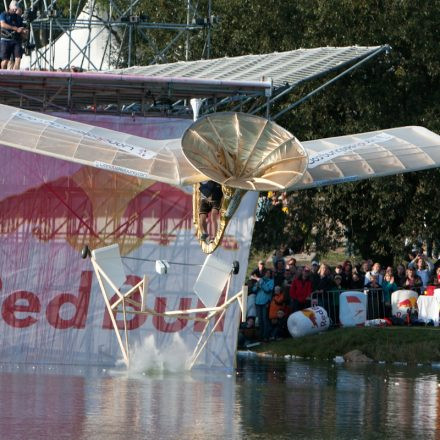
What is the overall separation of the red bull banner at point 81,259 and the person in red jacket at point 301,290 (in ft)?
13.8

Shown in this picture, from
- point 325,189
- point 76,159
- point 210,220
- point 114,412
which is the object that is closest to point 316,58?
point 210,220

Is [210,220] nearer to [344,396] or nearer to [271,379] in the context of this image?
[271,379]

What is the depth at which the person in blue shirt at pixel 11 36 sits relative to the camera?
85.5 ft

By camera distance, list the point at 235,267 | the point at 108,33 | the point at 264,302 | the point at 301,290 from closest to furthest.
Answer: the point at 235,267
the point at 264,302
the point at 301,290
the point at 108,33

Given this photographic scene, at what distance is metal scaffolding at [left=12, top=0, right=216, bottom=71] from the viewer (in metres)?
32.7

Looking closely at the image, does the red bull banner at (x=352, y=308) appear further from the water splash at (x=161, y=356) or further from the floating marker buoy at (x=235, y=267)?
the floating marker buoy at (x=235, y=267)

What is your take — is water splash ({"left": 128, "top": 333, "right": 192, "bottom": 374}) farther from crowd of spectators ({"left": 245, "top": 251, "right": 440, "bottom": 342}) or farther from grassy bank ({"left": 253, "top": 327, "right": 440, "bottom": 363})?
crowd of spectators ({"left": 245, "top": 251, "right": 440, "bottom": 342})

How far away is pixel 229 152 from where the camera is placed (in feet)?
66.8

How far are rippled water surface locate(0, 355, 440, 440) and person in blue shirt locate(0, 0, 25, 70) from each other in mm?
6522

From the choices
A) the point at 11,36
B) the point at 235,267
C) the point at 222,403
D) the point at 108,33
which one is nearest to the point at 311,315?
the point at 235,267

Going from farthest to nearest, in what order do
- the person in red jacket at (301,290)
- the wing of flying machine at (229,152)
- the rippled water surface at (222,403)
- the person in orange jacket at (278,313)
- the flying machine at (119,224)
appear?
the person in red jacket at (301,290), the person in orange jacket at (278,313), the flying machine at (119,224), the wing of flying machine at (229,152), the rippled water surface at (222,403)

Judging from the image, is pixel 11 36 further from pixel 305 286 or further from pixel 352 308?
pixel 352 308

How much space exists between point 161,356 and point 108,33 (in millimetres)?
17628

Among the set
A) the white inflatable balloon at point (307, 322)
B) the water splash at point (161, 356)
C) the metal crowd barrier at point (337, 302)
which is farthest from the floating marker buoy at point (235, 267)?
the metal crowd barrier at point (337, 302)
